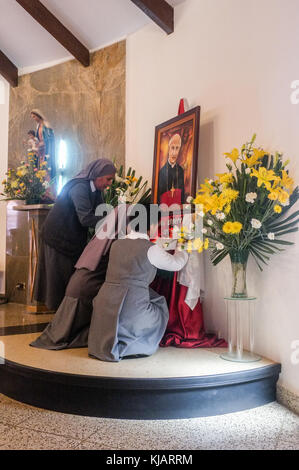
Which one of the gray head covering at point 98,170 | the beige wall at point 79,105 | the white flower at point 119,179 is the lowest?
the white flower at point 119,179

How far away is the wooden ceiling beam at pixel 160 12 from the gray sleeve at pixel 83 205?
5.84ft

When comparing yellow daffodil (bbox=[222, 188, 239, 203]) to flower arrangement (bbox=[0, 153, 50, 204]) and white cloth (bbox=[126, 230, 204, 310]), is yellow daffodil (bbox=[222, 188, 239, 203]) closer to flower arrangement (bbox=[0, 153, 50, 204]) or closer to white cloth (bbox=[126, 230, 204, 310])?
white cloth (bbox=[126, 230, 204, 310])

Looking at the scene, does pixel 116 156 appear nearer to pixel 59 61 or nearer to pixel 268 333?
pixel 59 61

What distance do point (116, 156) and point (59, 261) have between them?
1719 millimetres

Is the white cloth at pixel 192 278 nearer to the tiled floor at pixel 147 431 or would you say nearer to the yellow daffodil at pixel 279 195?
the tiled floor at pixel 147 431

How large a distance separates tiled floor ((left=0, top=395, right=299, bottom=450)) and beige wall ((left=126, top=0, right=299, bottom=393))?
1.37ft

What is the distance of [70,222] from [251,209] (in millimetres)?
1708

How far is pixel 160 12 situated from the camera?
4.39 m

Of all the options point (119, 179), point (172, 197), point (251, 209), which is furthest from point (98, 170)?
point (251, 209)

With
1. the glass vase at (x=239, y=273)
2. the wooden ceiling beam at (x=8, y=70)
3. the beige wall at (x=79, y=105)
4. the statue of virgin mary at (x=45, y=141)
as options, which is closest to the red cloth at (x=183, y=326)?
the glass vase at (x=239, y=273)

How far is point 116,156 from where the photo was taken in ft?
17.7

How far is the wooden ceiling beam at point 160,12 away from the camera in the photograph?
4.35 metres

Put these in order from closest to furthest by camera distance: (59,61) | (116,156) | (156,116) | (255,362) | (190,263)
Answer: (255,362) < (190,263) < (156,116) < (116,156) < (59,61)
